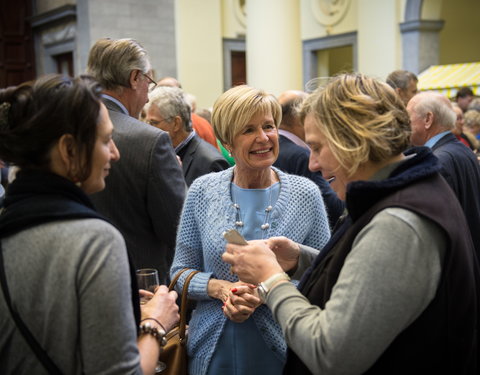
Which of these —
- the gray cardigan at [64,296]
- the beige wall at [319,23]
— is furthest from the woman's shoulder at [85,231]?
the beige wall at [319,23]

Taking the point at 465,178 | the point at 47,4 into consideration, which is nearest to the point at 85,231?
the point at 465,178

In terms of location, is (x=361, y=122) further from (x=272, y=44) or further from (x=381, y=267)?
(x=272, y=44)

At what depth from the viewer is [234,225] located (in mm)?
2592

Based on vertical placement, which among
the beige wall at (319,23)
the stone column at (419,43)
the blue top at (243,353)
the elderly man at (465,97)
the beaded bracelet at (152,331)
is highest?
the beige wall at (319,23)

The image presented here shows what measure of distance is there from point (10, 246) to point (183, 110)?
112 inches

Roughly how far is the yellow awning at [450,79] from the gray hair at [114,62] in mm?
7783

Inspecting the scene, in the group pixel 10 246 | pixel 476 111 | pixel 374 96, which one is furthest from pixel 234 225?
pixel 476 111

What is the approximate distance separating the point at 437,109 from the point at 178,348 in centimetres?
281

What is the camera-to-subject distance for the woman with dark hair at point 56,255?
151 cm

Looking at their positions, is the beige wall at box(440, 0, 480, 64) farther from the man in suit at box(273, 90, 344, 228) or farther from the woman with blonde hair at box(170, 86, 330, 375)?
the woman with blonde hair at box(170, 86, 330, 375)

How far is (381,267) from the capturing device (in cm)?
153

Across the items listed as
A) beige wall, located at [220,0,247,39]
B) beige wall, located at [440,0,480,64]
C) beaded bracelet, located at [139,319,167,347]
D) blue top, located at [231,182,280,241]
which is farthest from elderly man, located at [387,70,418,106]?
beige wall, located at [220,0,247,39]

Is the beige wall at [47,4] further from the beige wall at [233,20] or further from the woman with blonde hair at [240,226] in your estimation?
the woman with blonde hair at [240,226]

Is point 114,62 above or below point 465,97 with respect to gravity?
above
